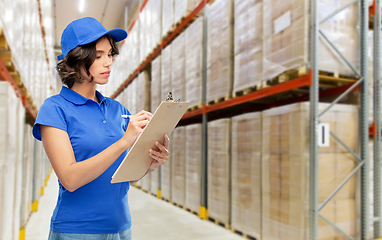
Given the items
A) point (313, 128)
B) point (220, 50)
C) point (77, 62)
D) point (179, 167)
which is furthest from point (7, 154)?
point (179, 167)

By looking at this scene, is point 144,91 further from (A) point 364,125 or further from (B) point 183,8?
(A) point 364,125

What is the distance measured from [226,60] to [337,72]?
2013 mm

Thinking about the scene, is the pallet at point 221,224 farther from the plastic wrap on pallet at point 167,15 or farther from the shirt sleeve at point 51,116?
the shirt sleeve at point 51,116

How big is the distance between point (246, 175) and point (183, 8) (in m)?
4.03

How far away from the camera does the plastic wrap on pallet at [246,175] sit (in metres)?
4.62

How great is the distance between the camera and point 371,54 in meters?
4.83

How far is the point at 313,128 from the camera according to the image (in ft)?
12.6

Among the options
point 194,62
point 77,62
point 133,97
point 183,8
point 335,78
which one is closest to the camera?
point 77,62

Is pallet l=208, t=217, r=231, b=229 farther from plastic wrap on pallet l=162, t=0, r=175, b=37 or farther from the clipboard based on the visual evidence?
plastic wrap on pallet l=162, t=0, r=175, b=37

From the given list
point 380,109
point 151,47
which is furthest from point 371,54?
point 151,47

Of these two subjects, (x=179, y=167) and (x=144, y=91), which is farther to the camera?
(x=144, y=91)

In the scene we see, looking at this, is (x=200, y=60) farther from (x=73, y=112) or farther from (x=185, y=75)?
(x=73, y=112)

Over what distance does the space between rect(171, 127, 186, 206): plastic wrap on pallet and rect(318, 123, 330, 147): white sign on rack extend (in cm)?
386

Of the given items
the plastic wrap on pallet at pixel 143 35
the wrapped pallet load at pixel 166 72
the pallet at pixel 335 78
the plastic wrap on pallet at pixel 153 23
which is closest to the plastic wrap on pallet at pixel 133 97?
the plastic wrap on pallet at pixel 143 35
